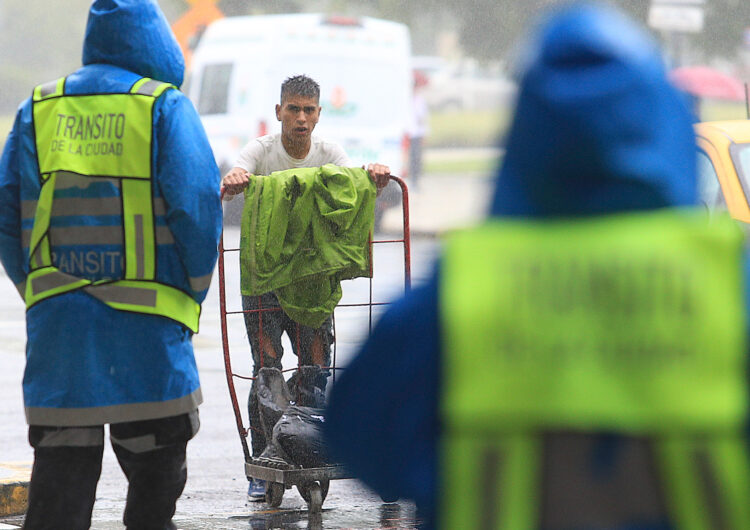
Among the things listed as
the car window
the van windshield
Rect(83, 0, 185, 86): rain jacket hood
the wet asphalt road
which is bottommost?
the wet asphalt road

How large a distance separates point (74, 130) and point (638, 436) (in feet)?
7.83

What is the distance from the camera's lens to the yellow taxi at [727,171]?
6.92 meters

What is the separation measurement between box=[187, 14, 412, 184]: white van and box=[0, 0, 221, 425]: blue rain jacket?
15.3 m

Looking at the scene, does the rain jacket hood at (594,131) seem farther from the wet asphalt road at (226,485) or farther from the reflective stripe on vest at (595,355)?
the wet asphalt road at (226,485)

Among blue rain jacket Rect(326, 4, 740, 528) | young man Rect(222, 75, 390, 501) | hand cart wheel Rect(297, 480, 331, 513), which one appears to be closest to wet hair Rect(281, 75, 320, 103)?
young man Rect(222, 75, 390, 501)

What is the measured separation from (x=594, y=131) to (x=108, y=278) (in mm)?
2199

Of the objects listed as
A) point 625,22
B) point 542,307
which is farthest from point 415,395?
point 625,22

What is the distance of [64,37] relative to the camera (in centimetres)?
5516

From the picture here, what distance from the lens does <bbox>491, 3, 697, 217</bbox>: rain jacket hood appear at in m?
1.68

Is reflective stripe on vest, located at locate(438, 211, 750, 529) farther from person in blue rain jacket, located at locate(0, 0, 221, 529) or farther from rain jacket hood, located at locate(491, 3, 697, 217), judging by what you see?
person in blue rain jacket, located at locate(0, 0, 221, 529)

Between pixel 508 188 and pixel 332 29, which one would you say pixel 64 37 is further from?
pixel 508 188

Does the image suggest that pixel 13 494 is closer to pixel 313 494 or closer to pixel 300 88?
pixel 313 494

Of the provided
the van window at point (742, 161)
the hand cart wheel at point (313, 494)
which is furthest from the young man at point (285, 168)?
the van window at point (742, 161)

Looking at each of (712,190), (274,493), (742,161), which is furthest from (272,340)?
(742,161)
